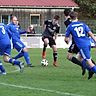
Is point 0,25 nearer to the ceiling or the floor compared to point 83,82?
nearer to the ceiling

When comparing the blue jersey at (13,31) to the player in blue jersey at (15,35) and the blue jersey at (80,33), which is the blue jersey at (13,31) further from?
the blue jersey at (80,33)

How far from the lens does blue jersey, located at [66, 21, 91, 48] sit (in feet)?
45.3

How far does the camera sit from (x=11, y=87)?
1234 cm

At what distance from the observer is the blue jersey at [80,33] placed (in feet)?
45.3

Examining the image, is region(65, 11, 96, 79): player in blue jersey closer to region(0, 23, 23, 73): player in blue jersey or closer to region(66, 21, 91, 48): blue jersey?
region(66, 21, 91, 48): blue jersey

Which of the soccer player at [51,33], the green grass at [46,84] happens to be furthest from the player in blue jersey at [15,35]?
the green grass at [46,84]

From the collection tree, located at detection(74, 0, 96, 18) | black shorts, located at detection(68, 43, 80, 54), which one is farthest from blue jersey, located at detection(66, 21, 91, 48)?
tree, located at detection(74, 0, 96, 18)

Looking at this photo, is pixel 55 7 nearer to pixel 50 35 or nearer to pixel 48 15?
pixel 48 15

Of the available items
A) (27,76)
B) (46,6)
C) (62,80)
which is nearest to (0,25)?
(27,76)

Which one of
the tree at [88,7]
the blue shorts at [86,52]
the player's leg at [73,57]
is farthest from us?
the tree at [88,7]

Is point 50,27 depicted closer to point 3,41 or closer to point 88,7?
point 3,41

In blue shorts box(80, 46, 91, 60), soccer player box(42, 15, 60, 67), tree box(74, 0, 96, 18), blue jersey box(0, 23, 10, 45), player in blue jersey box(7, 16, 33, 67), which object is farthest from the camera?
tree box(74, 0, 96, 18)

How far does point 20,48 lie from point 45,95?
770 centimetres

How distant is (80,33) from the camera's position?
13820mm
